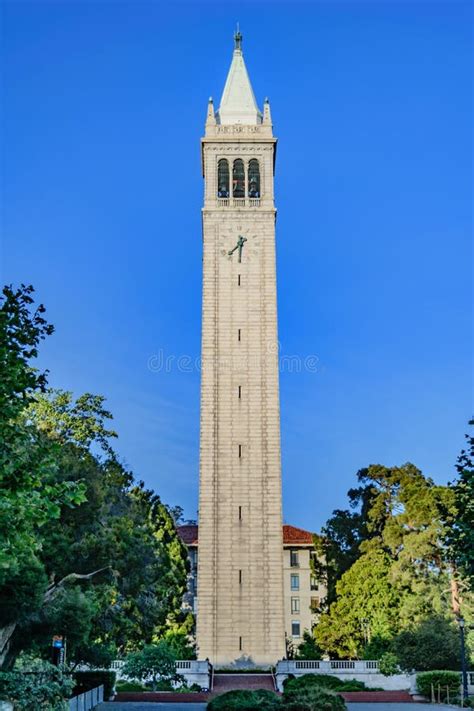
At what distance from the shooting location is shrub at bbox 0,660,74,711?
794 inches

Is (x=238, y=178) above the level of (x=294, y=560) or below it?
above

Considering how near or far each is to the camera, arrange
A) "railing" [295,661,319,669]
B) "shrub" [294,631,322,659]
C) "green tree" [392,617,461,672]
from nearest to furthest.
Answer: "green tree" [392,617,461,672]
"railing" [295,661,319,669]
"shrub" [294,631,322,659]

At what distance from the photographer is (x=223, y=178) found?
57.2 metres

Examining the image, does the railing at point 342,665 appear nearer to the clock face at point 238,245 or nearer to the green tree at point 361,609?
the green tree at point 361,609

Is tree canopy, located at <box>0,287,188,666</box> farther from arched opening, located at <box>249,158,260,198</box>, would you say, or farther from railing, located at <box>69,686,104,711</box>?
arched opening, located at <box>249,158,260,198</box>

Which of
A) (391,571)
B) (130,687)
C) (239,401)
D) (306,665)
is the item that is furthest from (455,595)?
(130,687)

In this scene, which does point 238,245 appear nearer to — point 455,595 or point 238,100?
point 238,100

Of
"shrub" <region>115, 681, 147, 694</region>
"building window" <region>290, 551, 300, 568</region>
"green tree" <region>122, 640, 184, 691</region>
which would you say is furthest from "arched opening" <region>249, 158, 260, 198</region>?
"building window" <region>290, 551, 300, 568</region>

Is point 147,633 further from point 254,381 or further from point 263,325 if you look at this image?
point 263,325

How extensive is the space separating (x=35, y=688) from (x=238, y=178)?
141 ft

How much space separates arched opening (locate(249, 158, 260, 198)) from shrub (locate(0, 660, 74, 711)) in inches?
1623

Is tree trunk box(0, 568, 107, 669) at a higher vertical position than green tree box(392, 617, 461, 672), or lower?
higher

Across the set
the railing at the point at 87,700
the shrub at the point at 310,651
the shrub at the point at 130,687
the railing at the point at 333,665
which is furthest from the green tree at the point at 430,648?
the railing at the point at 87,700

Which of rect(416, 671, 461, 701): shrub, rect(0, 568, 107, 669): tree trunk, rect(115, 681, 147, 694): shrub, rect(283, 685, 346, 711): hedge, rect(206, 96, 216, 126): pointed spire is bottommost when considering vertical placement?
rect(115, 681, 147, 694): shrub
